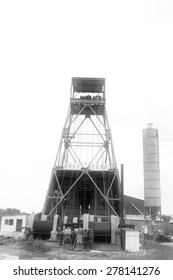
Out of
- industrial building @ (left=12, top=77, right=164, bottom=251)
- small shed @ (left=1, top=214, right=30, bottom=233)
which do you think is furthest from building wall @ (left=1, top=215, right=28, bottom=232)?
industrial building @ (left=12, top=77, right=164, bottom=251)

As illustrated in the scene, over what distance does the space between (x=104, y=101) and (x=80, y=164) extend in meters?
7.43

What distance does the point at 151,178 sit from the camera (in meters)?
40.8

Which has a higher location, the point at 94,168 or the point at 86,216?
the point at 94,168

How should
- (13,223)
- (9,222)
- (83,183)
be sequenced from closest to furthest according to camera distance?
(83,183) → (13,223) → (9,222)

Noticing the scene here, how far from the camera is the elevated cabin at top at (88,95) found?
3120 centimetres

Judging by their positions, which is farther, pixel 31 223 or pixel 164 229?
pixel 164 229

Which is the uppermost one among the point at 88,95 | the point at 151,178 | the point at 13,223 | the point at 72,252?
the point at 88,95

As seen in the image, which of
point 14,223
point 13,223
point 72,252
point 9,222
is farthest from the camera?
point 9,222

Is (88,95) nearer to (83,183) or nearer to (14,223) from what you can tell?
(83,183)

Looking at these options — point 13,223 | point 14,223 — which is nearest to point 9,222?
point 13,223

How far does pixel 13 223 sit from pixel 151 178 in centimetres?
2210

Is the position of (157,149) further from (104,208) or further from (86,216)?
(86,216)
